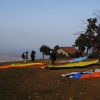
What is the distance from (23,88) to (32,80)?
6.92 ft

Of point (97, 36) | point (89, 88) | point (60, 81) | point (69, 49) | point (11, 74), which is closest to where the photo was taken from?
point (89, 88)

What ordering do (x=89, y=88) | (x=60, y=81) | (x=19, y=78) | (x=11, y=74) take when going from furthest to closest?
(x=11, y=74), (x=19, y=78), (x=60, y=81), (x=89, y=88)

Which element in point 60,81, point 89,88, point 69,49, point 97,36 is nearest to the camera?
point 89,88

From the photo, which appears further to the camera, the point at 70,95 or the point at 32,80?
the point at 32,80

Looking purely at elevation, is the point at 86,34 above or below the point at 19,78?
above

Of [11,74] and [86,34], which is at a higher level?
[86,34]

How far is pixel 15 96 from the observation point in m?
12.7

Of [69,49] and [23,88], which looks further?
[69,49]

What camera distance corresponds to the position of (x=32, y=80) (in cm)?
1616

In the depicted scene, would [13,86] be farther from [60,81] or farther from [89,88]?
[89,88]

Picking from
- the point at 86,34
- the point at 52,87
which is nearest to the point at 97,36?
the point at 86,34

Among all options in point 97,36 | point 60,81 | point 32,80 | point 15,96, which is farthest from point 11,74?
point 97,36

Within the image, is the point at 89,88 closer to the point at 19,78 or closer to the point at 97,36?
the point at 19,78

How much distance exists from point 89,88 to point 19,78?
5.26m
